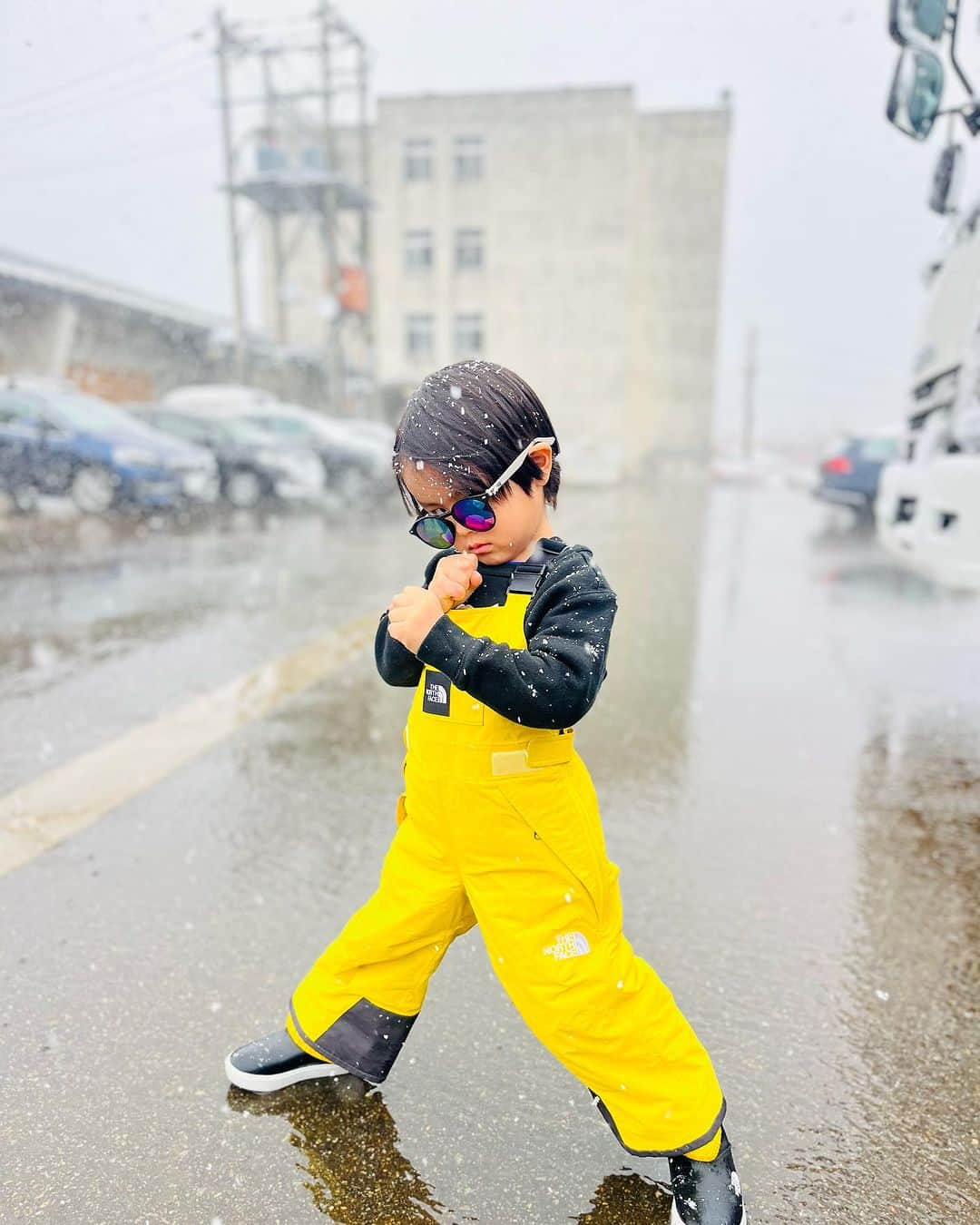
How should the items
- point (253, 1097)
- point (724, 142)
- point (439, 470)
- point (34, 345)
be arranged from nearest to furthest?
point (439, 470) → point (253, 1097) → point (34, 345) → point (724, 142)

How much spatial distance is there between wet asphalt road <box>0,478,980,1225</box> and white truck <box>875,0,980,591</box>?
854 millimetres

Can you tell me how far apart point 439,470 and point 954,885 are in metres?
2.13

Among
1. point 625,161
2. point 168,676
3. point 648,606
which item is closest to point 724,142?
point 625,161

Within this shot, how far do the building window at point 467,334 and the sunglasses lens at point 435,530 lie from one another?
3629 cm

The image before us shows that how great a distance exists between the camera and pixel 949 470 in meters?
3.70

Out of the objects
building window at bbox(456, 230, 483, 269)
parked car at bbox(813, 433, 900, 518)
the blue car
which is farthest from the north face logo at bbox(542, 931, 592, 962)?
building window at bbox(456, 230, 483, 269)

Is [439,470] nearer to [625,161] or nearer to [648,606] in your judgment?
[648,606]

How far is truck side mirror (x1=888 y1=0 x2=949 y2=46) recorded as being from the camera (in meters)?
3.89

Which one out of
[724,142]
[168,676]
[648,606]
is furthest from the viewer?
[724,142]

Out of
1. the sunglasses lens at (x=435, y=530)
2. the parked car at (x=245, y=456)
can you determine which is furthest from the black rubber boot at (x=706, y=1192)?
the parked car at (x=245, y=456)

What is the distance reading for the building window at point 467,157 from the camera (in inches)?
1400

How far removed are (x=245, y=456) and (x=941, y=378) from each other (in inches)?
403

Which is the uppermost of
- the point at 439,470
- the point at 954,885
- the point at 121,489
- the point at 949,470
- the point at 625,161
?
the point at 625,161

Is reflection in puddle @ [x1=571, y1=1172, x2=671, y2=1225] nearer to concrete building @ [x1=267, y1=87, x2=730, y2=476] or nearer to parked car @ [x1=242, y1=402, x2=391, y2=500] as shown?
parked car @ [x1=242, y1=402, x2=391, y2=500]
